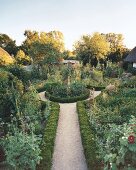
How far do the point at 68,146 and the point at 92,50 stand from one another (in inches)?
1294

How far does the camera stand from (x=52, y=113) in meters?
16.3

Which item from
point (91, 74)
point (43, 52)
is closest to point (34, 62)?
point (43, 52)

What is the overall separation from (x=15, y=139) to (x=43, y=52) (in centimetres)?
2733

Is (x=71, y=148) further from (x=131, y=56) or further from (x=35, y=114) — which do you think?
(x=131, y=56)

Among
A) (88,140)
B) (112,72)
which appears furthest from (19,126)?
(112,72)

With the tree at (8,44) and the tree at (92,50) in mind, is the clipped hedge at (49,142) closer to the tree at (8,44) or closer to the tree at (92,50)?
the tree at (92,50)

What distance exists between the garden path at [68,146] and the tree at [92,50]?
26858 mm

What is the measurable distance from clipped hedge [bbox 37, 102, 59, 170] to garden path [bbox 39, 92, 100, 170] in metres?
0.24

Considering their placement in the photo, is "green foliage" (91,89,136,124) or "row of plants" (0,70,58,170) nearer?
"row of plants" (0,70,58,170)

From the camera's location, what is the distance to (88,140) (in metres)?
12.1

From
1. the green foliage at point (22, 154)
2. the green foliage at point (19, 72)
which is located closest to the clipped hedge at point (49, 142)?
the green foliage at point (22, 154)

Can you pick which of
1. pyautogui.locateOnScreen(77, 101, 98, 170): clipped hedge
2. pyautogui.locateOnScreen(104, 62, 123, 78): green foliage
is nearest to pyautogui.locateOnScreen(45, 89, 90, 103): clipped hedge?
pyautogui.locateOnScreen(77, 101, 98, 170): clipped hedge

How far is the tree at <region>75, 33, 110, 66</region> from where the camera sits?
4353 centimetres

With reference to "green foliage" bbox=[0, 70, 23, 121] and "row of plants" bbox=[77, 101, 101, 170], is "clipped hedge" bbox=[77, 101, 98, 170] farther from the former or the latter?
"green foliage" bbox=[0, 70, 23, 121]
